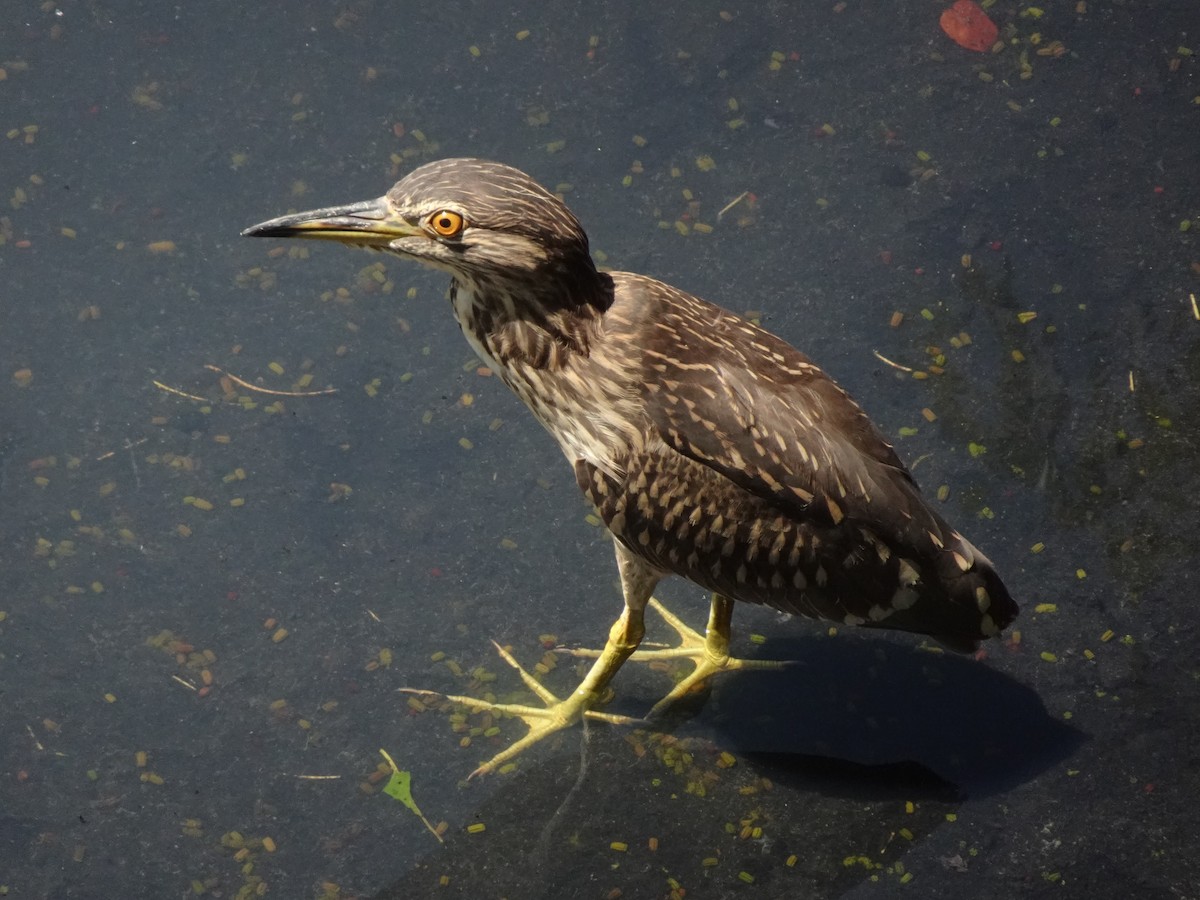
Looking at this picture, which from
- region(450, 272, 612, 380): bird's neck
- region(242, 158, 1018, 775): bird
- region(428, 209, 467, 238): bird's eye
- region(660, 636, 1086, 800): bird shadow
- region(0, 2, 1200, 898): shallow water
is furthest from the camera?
region(660, 636, 1086, 800): bird shadow

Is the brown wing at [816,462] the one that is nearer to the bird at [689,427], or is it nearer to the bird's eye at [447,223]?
the bird at [689,427]

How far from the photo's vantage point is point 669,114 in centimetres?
545

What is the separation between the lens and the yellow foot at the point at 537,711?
425 centimetres

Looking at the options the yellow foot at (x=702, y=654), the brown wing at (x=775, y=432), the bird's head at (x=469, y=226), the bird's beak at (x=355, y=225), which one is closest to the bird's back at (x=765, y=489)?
the brown wing at (x=775, y=432)

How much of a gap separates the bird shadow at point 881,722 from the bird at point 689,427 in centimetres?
50

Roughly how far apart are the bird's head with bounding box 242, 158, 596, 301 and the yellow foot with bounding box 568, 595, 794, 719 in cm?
141

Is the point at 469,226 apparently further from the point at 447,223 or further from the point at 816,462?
the point at 816,462

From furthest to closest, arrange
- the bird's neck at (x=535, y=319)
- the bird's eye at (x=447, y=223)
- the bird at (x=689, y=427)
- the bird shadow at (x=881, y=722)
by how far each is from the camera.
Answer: the bird shadow at (x=881, y=722), the bird's neck at (x=535, y=319), the bird at (x=689, y=427), the bird's eye at (x=447, y=223)

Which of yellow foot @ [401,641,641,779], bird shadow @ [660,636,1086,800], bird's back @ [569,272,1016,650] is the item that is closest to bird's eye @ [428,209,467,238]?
bird's back @ [569,272,1016,650]

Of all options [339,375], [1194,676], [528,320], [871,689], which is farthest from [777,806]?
[339,375]

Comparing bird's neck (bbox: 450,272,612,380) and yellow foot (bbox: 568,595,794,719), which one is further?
yellow foot (bbox: 568,595,794,719)

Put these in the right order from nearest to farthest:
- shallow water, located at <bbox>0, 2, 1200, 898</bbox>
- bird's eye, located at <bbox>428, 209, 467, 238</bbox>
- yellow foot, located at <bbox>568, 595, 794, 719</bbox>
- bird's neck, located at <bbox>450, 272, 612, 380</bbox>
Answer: bird's eye, located at <bbox>428, 209, 467, 238</bbox>
bird's neck, located at <bbox>450, 272, 612, 380</bbox>
shallow water, located at <bbox>0, 2, 1200, 898</bbox>
yellow foot, located at <bbox>568, 595, 794, 719</bbox>

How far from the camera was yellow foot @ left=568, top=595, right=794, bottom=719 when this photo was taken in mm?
4340

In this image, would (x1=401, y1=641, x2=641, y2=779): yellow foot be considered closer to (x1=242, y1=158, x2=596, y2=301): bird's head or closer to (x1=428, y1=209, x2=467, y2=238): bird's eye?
(x1=242, y1=158, x2=596, y2=301): bird's head
